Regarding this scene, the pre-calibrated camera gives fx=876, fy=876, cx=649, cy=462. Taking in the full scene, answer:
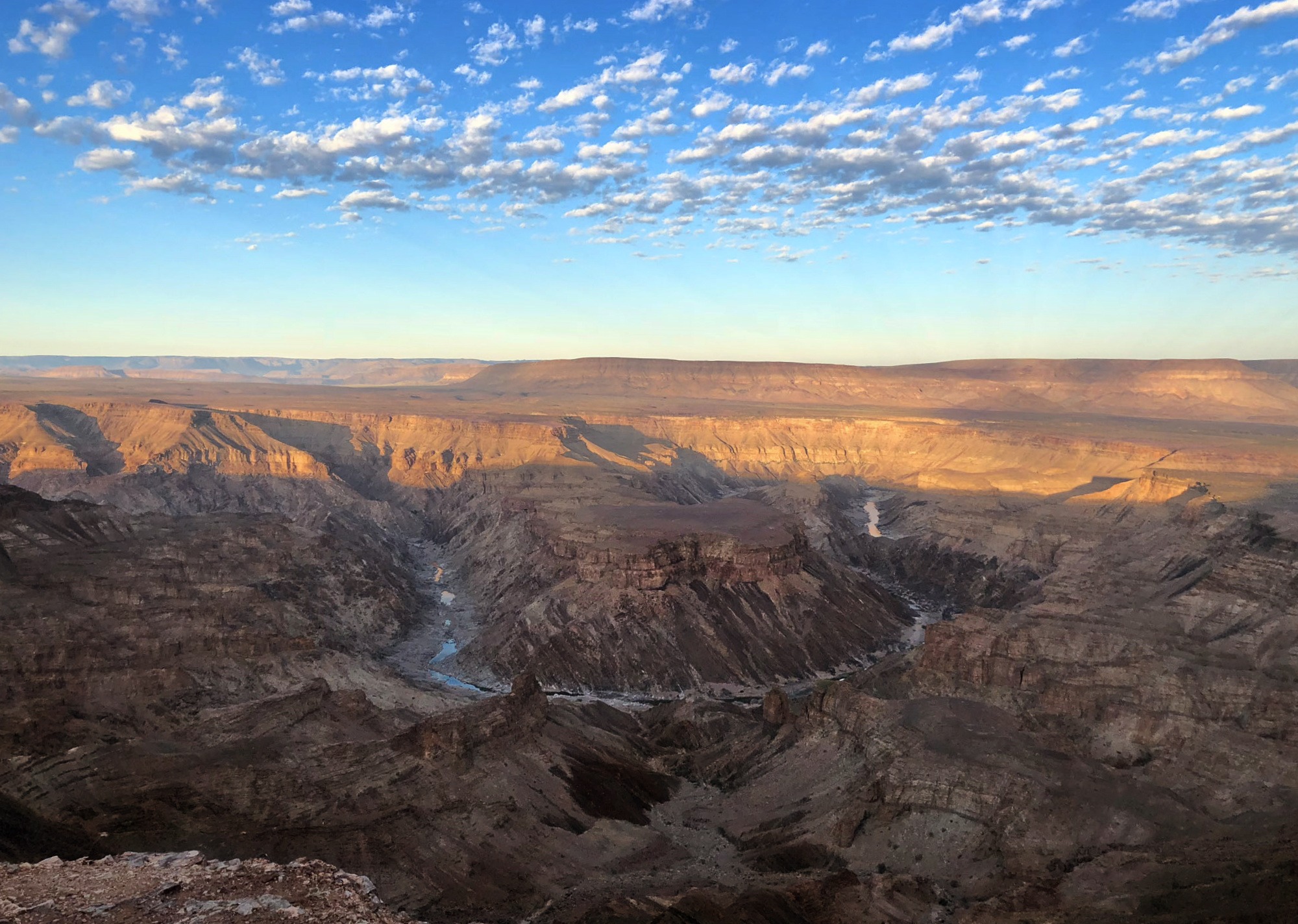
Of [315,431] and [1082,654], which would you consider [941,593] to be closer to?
[1082,654]

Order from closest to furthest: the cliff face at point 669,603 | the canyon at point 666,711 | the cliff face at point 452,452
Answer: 1. the canyon at point 666,711
2. the cliff face at point 669,603
3. the cliff face at point 452,452

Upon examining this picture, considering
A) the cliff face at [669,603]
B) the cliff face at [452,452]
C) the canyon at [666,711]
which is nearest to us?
the canyon at [666,711]

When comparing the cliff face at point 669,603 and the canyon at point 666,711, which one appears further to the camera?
the cliff face at point 669,603

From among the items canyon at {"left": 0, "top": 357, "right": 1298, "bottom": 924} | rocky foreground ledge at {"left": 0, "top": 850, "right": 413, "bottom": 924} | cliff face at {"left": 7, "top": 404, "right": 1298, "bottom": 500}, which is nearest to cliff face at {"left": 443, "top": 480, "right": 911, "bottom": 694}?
canyon at {"left": 0, "top": 357, "right": 1298, "bottom": 924}

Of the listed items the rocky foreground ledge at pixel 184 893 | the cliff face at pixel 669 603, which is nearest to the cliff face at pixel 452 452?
the cliff face at pixel 669 603

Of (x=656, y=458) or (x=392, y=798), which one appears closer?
(x=392, y=798)

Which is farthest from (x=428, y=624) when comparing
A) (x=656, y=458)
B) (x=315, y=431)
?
(x=315, y=431)

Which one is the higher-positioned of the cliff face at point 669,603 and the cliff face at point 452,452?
the cliff face at point 452,452

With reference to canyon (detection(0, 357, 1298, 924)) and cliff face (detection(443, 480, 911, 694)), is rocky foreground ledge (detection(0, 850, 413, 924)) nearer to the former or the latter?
canyon (detection(0, 357, 1298, 924))

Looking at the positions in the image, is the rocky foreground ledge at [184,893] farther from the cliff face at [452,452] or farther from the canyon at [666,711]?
the cliff face at [452,452]
